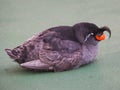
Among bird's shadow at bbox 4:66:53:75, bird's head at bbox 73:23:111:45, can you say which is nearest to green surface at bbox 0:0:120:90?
bird's shadow at bbox 4:66:53:75

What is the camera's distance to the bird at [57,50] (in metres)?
1.99

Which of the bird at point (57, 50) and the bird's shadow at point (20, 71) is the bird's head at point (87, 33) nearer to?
the bird at point (57, 50)

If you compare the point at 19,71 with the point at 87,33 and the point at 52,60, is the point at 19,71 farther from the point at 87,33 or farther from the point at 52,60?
the point at 87,33

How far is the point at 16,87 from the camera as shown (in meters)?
1.92

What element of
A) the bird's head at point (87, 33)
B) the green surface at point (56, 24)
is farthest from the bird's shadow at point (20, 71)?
the bird's head at point (87, 33)

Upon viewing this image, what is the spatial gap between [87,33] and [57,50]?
0.19 meters

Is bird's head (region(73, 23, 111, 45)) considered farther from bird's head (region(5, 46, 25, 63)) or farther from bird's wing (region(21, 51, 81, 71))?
bird's head (region(5, 46, 25, 63))

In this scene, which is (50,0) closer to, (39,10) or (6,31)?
(39,10)

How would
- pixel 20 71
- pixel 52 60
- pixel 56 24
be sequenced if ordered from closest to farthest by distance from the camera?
pixel 52 60 → pixel 20 71 → pixel 56 24

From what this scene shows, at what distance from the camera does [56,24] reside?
116 inches

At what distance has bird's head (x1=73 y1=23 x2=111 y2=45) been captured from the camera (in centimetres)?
204

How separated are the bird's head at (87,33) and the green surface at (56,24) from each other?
147 millimetres

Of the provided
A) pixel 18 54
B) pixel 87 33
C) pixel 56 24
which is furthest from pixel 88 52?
pixel 56 24

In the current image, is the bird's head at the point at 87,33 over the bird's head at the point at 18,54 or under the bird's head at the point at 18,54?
over
